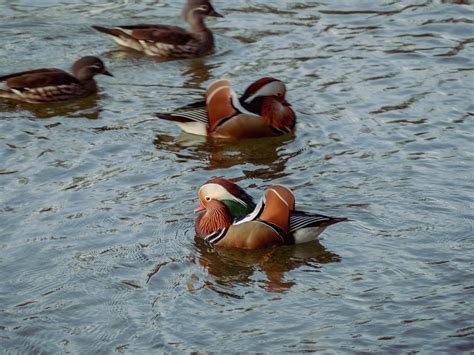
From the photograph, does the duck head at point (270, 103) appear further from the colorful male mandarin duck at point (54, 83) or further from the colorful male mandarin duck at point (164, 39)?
the colorful male mandarin duck at point (164, 39)

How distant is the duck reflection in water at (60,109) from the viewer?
13656 mm

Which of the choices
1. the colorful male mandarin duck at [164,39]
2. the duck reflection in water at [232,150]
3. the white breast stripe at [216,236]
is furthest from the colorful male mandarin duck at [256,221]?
the colorful male mandarin duck at [164,39]

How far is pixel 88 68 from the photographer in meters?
14.2

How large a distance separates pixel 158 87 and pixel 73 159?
2526 mm

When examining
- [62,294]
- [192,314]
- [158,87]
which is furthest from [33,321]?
[158,87]

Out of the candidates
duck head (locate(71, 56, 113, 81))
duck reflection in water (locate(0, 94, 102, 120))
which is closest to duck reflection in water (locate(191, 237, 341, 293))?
duck reflection in water (locate(0, 94, 102, 120))

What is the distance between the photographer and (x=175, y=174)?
11.8 metres

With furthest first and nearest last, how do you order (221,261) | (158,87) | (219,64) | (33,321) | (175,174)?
1. (219,64)
2. (158,87)
3. (175,174)
4. (221,261)
5. (33,321)

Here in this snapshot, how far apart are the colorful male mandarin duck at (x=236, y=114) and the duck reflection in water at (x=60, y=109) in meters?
1.22

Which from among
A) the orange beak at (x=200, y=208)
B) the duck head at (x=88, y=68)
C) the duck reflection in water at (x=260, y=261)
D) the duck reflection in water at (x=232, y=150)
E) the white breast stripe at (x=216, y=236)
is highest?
the duck head at (x=88, y=68)

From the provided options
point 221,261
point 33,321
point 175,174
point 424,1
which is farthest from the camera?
point 424,1

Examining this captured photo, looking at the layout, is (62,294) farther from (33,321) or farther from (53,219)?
(53,219)

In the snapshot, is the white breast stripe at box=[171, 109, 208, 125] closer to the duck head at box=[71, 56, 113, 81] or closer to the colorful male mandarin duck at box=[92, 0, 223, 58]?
the duck head at box=[71, 56, 113, 81]

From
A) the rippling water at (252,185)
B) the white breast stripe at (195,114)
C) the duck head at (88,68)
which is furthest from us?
the duck head at (88,68)
